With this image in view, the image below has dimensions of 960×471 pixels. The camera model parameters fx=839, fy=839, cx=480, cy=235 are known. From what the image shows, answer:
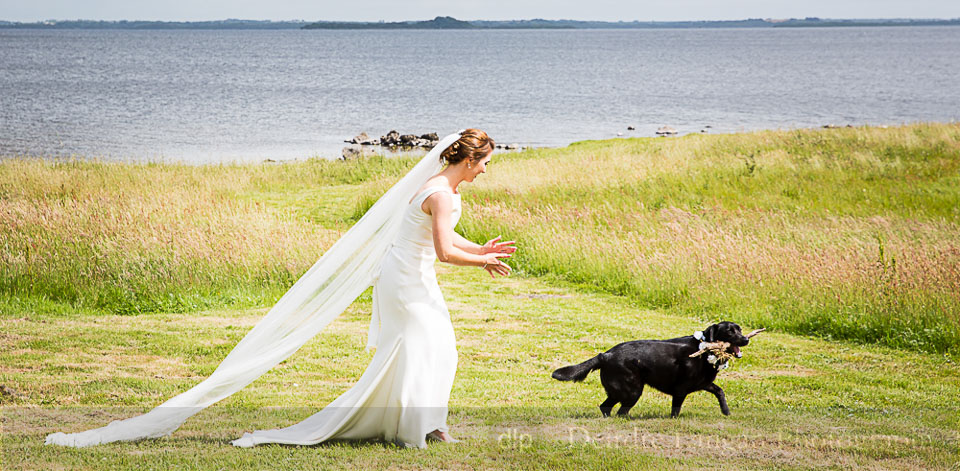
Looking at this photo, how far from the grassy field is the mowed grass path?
0.04 metres

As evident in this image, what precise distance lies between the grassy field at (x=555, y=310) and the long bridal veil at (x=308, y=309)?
27 cm

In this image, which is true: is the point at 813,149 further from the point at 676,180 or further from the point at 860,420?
the point at 860,420

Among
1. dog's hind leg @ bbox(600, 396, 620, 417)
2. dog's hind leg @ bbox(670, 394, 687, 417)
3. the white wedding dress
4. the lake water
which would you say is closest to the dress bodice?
the white wedding dress

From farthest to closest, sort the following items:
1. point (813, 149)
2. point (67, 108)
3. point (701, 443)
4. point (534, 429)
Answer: point (67, 108) < point (813, 149) < point (534, 429) < point (701, 443)

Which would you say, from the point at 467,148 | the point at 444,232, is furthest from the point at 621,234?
the point at 444,232

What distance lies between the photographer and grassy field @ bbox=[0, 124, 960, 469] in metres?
5.98

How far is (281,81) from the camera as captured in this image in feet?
Answer: 329

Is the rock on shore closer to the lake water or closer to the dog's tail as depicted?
the lake water

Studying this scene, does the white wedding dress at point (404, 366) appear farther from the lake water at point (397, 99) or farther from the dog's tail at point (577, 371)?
the lake water at point (397, 99)

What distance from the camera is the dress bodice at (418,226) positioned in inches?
231

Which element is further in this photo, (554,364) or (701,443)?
(554,364)

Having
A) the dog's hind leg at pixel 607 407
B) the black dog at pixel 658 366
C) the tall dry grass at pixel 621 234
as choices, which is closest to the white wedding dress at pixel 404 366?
the black dog at pixel 658 366

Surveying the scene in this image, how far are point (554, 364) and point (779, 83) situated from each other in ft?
338

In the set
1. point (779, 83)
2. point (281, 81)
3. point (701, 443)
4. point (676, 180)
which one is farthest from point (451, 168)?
point (779, 83)
